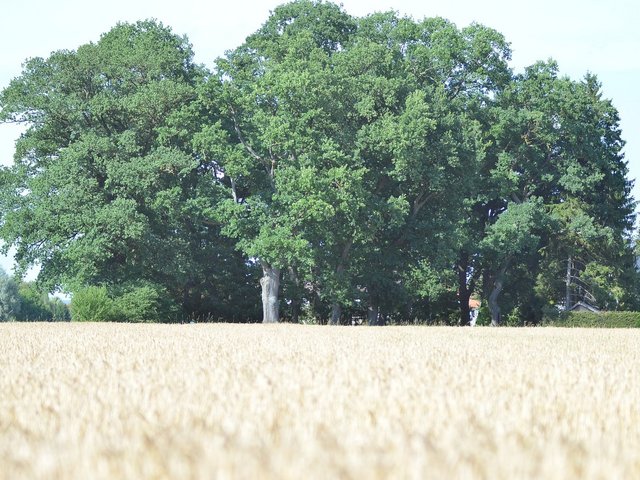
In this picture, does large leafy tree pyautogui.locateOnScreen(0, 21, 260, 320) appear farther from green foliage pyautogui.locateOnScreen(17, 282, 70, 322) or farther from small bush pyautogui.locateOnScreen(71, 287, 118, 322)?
green foliage pyautogui.locateOnScreen(17, 282, 70, 322)

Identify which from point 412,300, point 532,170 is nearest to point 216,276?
point 412,300

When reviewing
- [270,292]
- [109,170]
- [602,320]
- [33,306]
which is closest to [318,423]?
[109,170]

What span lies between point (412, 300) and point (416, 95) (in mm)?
14813

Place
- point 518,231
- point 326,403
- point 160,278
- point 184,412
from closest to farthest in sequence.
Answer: point 184,412, point 326,403, point 160,278, point 518,231

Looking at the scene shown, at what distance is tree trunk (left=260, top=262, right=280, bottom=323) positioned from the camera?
140 ft

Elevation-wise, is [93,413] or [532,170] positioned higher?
[532,170]

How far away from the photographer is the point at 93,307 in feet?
122

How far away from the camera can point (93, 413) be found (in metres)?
4.84

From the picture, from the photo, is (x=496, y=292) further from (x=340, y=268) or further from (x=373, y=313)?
(x=340, y=268)

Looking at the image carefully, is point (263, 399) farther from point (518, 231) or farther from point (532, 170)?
point (532, 170)

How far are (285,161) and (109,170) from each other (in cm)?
755

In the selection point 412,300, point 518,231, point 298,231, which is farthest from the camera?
point 412,300

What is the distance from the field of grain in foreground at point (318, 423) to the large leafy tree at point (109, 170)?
3265 centimetres

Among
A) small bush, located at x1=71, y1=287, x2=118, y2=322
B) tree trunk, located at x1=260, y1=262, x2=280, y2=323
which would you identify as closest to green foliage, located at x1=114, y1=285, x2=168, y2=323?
small bush, located at x1=71, y1=287, x2=118, y2=322
